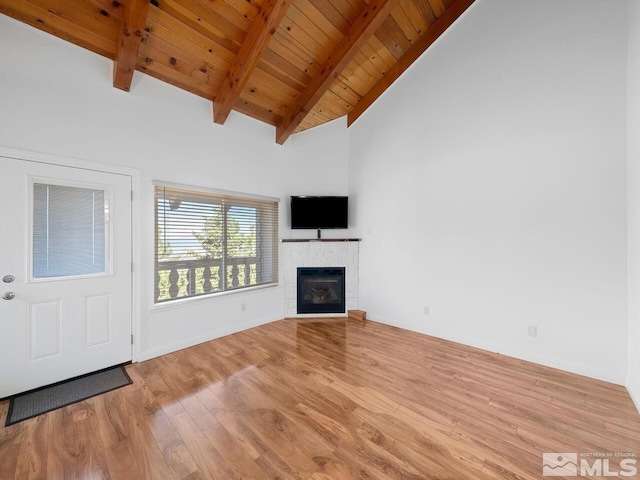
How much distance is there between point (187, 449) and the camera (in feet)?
5.50

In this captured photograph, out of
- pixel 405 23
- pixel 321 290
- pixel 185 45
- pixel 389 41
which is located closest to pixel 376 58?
pixel 389 41

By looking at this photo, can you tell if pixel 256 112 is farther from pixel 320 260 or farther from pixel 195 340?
pixel 195 340

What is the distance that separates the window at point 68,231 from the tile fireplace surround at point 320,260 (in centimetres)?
238

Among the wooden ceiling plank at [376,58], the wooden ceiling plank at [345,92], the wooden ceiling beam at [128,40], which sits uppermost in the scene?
the wooden ceiling plank at [376,58]

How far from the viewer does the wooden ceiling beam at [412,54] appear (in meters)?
3.39

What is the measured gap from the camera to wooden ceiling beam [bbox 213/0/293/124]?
2477 mm

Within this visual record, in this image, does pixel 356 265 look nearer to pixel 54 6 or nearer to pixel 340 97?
pixel 340 97

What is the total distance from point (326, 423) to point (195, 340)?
7.11 ft

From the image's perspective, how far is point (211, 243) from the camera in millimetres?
3549

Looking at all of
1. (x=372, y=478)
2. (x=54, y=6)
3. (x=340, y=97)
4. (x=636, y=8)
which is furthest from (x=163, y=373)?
(x=636, y=8)

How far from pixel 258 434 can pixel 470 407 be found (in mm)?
→ 1661

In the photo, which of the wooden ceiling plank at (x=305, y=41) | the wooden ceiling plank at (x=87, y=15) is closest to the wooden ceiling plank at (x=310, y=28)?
the wooden ceiling plank at (x=305, y=41)

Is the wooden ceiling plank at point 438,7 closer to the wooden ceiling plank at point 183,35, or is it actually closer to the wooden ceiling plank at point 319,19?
the wooden ceiling plank at point 319,19

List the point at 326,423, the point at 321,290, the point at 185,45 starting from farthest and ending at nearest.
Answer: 1. the point at 321,290
2. the point at 185,45
3. the point at 326,423
